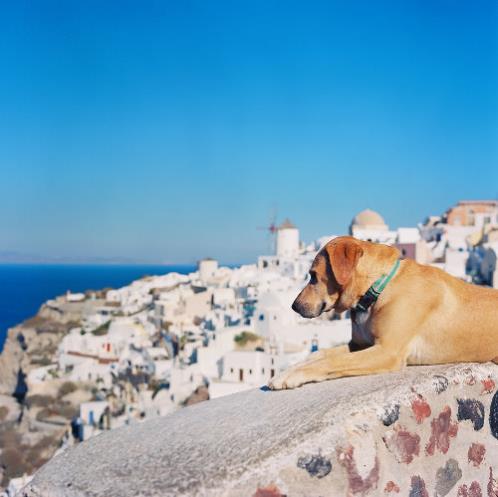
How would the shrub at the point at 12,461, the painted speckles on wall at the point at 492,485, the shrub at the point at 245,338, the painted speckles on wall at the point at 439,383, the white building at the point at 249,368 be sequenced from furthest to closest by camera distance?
the shrub at the point at 245,338, the shrub at the point at 12,461, the white building at the point at 249,368, the painted speckles on wall at the point at 492,485, the painted speckles on wall at the point at 439,383

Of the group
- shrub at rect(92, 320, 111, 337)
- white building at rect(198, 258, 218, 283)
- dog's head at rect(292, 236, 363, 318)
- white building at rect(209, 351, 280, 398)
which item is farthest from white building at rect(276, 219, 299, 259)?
dog's head at rect(292, 236, 363, 318)

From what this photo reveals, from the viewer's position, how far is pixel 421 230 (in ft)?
158

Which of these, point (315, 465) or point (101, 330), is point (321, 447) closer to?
point (315, 465)

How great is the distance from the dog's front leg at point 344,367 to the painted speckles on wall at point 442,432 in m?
0.42

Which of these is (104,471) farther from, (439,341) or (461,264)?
(461,264)

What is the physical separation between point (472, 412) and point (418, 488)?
541 millimetres

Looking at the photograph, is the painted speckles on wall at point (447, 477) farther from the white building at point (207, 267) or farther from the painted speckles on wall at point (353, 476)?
the white building at point (207, 267)

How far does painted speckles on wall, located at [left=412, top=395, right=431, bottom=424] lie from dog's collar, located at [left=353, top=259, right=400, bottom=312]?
2.42 ft

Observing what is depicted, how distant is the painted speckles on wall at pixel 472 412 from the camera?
2992 millimetres

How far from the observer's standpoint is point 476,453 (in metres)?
3.01

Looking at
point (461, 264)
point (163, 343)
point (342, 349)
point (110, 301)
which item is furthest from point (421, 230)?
point (342, 349)

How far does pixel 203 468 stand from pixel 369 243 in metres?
1.70

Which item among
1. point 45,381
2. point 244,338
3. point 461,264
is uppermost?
point 461,264

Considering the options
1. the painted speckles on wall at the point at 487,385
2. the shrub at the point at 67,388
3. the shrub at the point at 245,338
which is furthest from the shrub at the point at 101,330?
the painted speckles on wall at the point at 487,385
